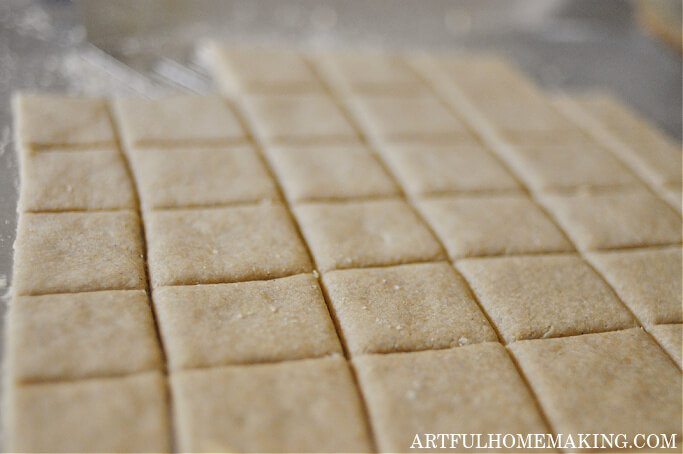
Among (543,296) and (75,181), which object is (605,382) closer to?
(543,296)

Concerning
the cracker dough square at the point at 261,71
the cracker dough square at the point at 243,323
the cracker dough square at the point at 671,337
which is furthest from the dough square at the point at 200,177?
the cracker dough square at the point at 671,337

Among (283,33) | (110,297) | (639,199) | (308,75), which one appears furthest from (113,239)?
(283,33)

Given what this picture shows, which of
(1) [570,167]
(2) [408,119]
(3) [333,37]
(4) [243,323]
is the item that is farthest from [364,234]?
(3) [333,37]

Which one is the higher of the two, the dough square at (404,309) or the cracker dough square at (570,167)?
the cracker dough square at (570,167)

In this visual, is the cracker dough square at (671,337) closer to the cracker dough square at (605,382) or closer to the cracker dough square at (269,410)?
the cracker dough square at (605,382)

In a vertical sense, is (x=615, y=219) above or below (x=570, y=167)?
below

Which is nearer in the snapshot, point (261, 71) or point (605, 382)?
point (605, 382)

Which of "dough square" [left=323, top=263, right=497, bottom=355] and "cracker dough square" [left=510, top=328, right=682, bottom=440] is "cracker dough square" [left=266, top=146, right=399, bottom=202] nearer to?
"dough square" [left=323, top=263, right=497, bottom=355]
